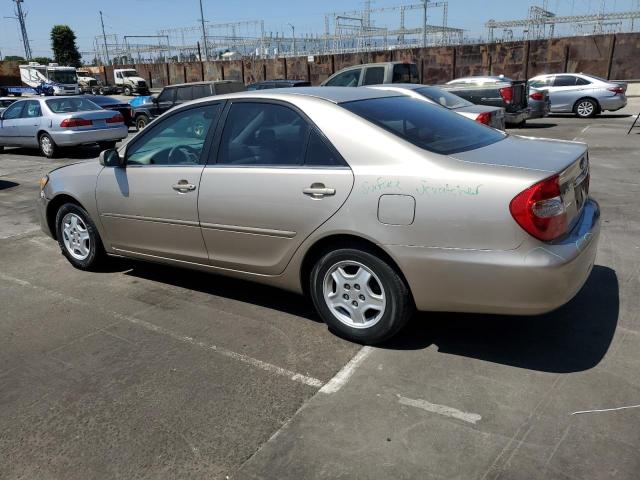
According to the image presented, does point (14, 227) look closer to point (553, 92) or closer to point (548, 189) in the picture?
point (548, 189)

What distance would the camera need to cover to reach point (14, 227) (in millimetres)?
7465

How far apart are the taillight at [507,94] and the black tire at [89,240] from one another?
12.2m

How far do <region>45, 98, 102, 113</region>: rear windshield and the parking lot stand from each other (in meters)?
11.0

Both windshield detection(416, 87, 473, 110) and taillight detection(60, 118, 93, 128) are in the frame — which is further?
taillight detection(60, 118, 93, 128)

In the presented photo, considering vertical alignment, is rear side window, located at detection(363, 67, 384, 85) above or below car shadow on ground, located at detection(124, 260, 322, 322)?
above

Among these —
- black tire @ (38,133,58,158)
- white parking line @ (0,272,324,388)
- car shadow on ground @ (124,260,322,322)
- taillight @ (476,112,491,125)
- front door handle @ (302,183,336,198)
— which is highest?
front door handle @ (302,183,336,198)

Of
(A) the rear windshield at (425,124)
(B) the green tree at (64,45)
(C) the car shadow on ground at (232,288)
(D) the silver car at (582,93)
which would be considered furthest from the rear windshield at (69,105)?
(B) the green tree at (64,45)

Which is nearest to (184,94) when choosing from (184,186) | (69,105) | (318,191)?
(69,105)

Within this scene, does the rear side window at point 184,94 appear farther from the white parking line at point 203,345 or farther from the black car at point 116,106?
the white parking line at point 203,345

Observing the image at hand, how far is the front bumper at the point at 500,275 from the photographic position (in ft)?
9.87

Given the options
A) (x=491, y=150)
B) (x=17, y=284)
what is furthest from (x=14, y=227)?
(x=491, y=150)

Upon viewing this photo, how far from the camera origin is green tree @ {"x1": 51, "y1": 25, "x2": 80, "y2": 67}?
77562 mm

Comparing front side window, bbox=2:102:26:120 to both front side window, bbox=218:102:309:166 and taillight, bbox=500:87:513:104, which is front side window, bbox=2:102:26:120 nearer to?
taillight, bbox=500:87:513:104

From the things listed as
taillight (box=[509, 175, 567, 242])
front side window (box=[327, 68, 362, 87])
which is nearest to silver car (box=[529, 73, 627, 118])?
front side window (box=[327, 68, 362, 87])
